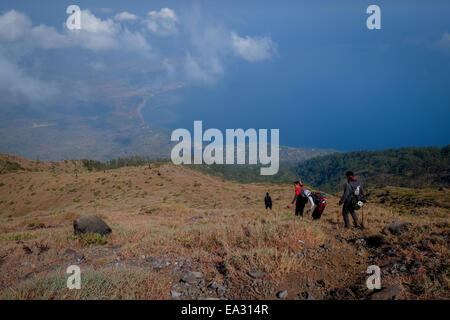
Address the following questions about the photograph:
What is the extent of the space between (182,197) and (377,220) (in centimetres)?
2560

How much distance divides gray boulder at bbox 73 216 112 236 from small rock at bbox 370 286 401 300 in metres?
9.24

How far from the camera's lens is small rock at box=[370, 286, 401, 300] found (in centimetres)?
408

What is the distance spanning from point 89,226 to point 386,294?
9.77 meters

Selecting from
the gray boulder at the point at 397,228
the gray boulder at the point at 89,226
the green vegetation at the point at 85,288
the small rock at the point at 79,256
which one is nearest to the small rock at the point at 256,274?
the green vegetation at the point at 85,288

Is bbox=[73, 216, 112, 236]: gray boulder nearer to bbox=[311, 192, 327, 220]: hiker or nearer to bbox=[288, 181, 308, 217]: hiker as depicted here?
bbox=[288, 181, 308, 217]: hiker

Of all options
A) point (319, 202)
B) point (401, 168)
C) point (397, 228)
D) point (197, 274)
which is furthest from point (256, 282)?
point (401, 168)

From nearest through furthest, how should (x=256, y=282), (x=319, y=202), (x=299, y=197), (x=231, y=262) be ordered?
(x=256, y=282) → (x=231, y=262) → (x=319, y=202) → (x=299, y=197)

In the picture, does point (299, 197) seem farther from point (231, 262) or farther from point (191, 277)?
point (191, 277)

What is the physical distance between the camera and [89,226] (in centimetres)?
982

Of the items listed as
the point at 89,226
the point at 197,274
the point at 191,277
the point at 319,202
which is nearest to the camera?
the point at 191,277

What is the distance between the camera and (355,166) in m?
184

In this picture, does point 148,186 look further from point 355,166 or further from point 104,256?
point 355,166

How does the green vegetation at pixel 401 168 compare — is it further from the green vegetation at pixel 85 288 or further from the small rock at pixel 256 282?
the green vegetation at pixel 85 288

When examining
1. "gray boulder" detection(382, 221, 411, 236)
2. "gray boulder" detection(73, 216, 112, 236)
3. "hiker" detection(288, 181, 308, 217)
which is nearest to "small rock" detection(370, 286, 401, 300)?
"gray boulder" detection(382, 221, 411, 236)
